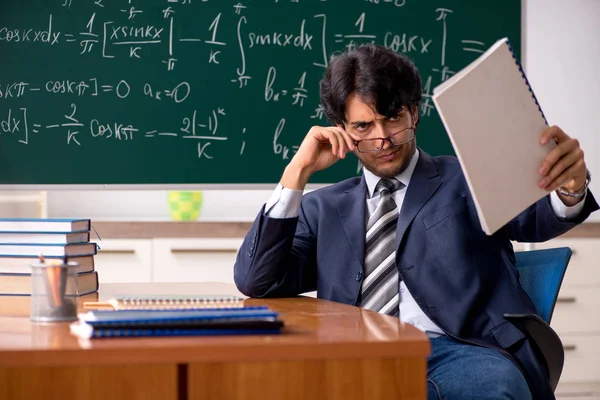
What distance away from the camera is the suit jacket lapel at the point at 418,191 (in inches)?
67.8

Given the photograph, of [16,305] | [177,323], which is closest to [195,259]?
[16,305]

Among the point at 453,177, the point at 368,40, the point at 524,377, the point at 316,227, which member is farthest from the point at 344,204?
the point at 368,40

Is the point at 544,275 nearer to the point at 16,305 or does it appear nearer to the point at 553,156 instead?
the point at 553,156

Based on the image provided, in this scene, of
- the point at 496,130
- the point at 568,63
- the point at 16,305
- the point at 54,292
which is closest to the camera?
the point at 54,292

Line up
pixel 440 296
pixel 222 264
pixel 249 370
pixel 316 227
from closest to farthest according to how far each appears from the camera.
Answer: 1. pixel 249 370
2. pixel 440 296
3. pixel 316 227
4. pixel 222 264

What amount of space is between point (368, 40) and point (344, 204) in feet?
5.39

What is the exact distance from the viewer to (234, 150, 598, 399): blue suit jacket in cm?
161

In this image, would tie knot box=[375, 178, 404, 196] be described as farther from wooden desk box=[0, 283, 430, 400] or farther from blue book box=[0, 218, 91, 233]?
wooden desk box=[0, 283, 430, 400]

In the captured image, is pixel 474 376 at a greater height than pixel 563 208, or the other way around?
pixel 563 208

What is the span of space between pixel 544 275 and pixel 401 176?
0.38 meters

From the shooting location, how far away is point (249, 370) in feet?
3.13

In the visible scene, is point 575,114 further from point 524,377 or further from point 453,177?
point 524,377

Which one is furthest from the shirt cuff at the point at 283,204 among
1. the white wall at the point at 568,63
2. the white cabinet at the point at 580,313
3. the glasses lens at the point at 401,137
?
the white wall at the point at 568,63

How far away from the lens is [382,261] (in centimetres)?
175
